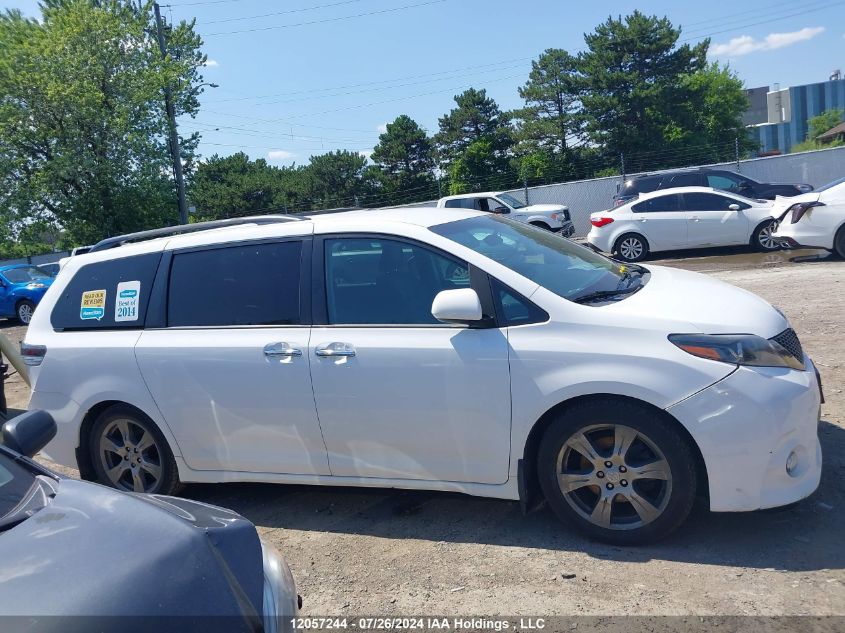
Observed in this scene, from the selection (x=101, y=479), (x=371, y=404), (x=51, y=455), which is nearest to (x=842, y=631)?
(x=371, y=404)

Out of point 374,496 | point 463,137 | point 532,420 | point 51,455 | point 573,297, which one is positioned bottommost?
point 374,496

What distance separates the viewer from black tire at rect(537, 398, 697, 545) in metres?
3.55

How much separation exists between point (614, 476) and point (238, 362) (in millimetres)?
2202

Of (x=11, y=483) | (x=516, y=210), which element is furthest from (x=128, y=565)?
(x=516, y=210)

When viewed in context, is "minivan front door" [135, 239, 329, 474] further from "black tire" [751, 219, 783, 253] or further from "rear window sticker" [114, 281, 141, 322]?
"black tire" [751, 219, 783, 253]

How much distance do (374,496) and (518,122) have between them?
52141mm

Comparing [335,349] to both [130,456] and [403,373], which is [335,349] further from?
[130,456]

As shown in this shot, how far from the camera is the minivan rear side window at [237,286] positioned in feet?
14.6

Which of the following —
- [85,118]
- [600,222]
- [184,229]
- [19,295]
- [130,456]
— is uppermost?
[85,118]

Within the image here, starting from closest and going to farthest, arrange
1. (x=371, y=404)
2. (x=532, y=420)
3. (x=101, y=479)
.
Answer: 1. (x=532, y=420)
2. (x=371, y=404)
3. (x=101, y=479)

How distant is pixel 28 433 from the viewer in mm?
3021

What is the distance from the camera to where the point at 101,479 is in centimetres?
508

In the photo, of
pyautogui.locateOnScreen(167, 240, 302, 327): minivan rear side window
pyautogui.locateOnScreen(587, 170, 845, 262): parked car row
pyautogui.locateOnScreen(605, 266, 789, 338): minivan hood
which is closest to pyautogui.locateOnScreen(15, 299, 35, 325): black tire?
pyautogui.locateOnScreen(587, 170, 845, 262): parked car row

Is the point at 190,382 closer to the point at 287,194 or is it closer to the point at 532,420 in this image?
the point at 532,420
